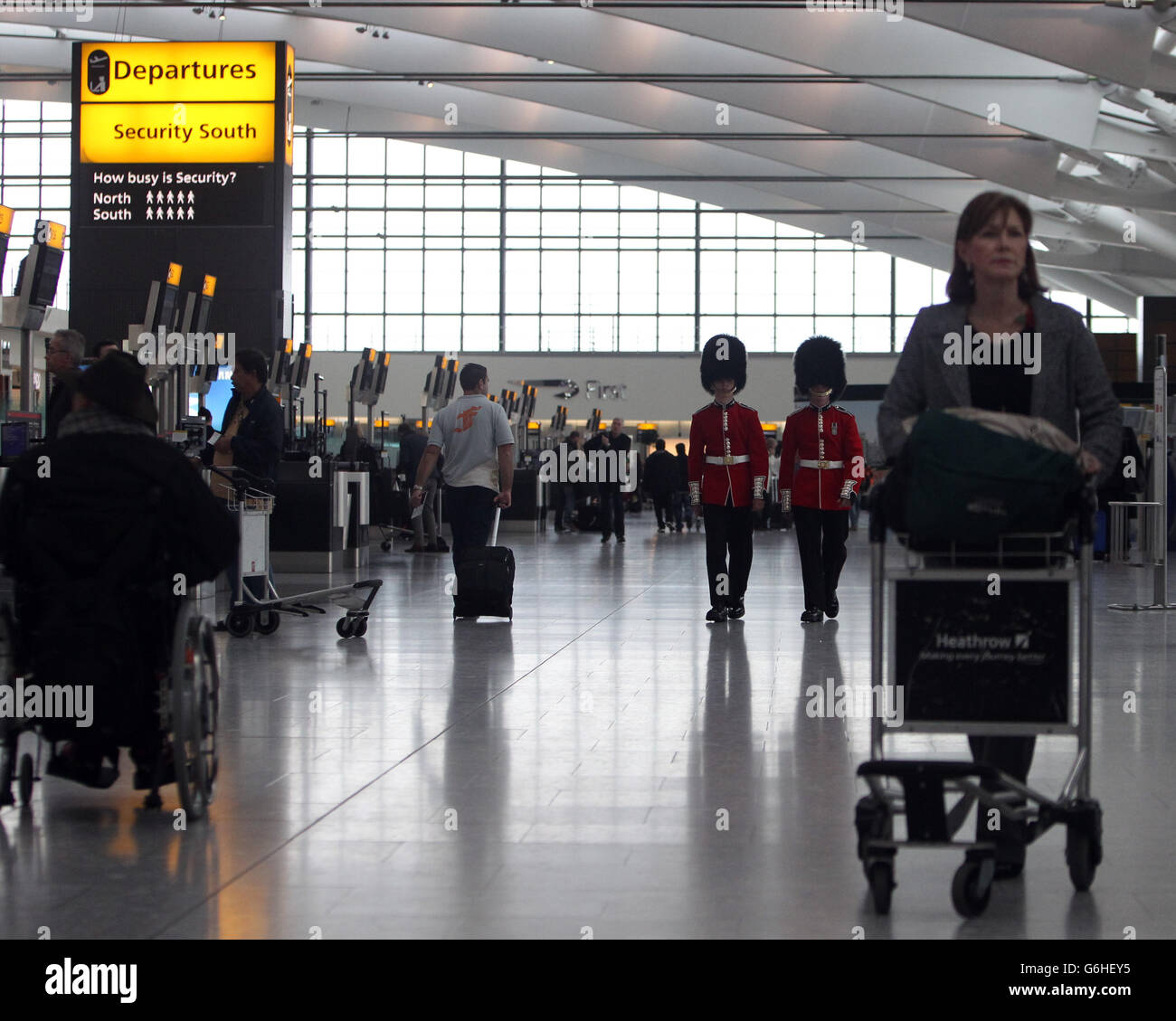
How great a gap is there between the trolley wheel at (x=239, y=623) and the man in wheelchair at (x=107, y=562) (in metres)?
4.31

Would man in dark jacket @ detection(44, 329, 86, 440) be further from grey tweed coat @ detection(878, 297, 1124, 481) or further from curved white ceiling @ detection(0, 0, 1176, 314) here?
curved white ceiling @ detection(0, 0, 1176, 314)

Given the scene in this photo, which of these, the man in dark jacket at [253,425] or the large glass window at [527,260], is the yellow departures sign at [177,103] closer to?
the man in dark jacket at [253,425]

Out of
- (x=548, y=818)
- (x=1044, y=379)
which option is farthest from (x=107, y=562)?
(x=1044, y=379)

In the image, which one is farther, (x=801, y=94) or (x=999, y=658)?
(x=801, y=94)

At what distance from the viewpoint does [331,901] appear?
332cm

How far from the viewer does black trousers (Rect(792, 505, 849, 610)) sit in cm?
970

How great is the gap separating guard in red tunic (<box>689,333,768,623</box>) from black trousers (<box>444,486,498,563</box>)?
1.24 meters

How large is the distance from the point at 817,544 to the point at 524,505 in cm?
1489

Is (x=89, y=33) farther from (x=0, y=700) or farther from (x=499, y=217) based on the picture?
(x=0, y=700)

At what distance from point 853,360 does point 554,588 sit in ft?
104

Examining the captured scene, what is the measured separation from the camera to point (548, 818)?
4.18m

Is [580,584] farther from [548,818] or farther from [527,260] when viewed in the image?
[527,260]
